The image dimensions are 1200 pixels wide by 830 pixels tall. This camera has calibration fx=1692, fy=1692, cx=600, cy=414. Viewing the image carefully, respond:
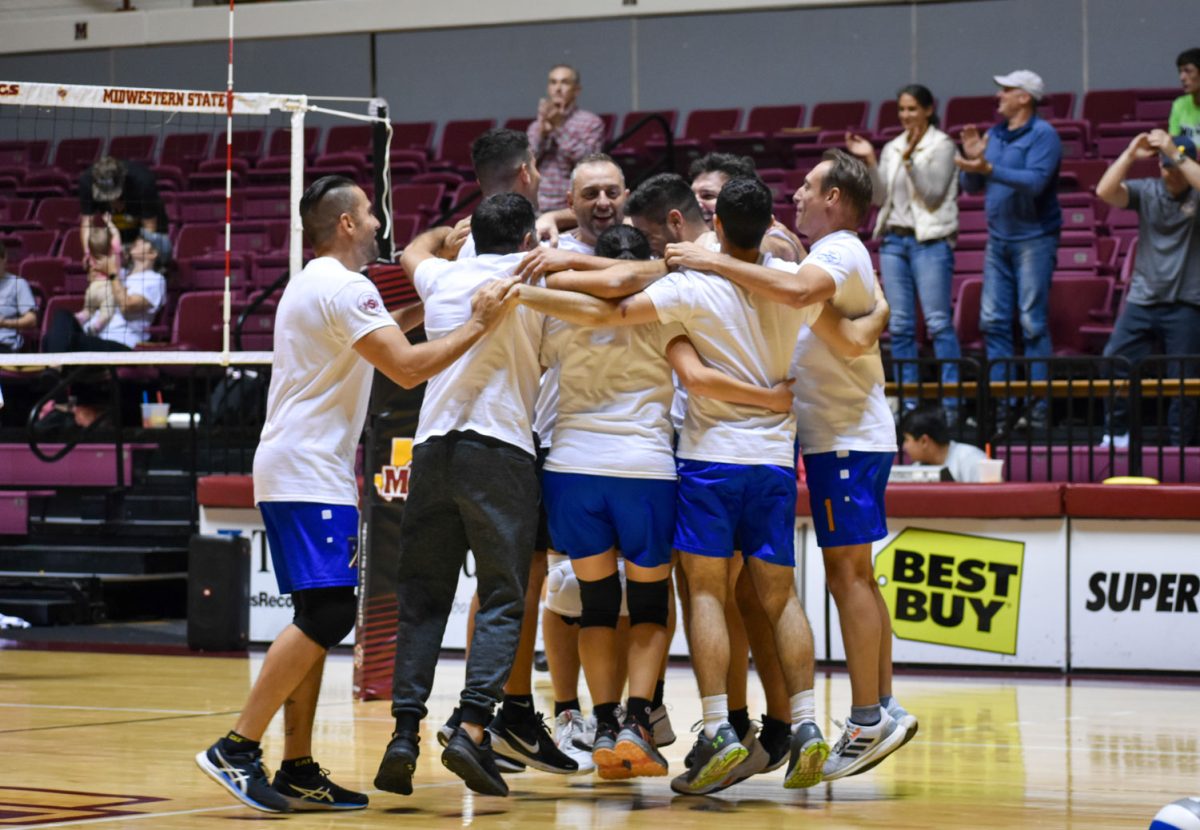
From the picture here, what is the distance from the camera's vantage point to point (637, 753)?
487 cm

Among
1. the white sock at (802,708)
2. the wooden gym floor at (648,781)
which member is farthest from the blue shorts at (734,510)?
the wooden gym floor at (648,781)

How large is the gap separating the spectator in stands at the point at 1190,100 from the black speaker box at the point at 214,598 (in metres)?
6.37

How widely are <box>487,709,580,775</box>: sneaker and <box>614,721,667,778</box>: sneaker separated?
1.77 feet

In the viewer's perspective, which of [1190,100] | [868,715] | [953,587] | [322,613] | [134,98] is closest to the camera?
[322,613]

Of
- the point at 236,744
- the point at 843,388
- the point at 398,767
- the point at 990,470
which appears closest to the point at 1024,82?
the point at 990,470

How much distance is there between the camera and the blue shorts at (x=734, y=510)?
5.04 meters

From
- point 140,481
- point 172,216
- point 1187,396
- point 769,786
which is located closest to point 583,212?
point 769,786

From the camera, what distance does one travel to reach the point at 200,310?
13406 mm

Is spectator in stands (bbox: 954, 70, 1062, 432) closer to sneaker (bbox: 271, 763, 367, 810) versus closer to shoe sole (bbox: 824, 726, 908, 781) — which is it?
shoe sole (bbox: 824, 726, 908, 781)

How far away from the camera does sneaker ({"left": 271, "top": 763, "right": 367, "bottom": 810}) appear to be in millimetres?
4804

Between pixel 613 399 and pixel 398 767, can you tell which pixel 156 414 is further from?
pixel 398 767

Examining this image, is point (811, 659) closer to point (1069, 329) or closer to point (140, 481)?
point (1069, 329)

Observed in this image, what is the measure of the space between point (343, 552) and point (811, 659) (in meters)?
1.43

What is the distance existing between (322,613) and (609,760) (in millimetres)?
933
